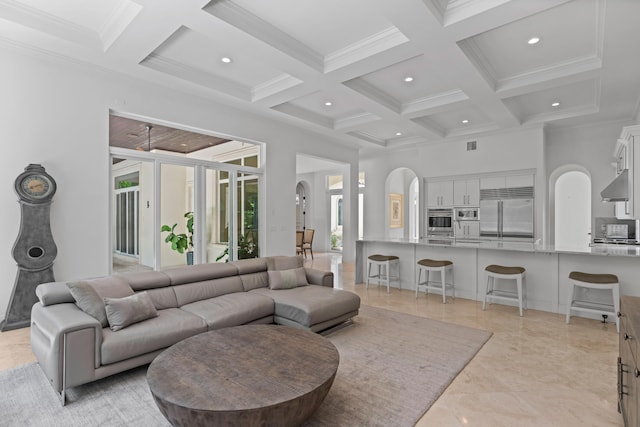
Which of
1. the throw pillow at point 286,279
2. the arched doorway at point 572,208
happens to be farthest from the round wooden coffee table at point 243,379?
the arched doorway at point 572,208

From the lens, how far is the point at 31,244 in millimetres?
3701

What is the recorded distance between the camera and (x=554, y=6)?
2902 millimetres

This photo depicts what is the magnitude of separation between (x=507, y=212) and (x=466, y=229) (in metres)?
0.90

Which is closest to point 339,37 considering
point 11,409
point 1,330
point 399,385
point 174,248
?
point 399,385

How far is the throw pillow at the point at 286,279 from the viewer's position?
413 centimetres

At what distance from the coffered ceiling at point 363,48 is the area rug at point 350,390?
3.09m

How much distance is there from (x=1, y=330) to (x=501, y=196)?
820cm

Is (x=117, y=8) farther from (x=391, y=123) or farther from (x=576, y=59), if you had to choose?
(x=576, y=59)

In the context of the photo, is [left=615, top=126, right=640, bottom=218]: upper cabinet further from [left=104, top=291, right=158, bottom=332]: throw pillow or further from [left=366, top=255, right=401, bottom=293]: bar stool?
[left=104, top=291, right=158, bottom=332]: throw pillow

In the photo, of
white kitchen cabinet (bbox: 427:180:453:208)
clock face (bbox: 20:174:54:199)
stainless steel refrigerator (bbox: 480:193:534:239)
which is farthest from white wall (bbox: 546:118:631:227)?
clock face (bbox: 20:174:54:199)

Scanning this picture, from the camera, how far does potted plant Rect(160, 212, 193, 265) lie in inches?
201

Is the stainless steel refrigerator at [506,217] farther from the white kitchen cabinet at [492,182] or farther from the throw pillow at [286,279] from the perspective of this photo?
the throw pillow at [286,279]

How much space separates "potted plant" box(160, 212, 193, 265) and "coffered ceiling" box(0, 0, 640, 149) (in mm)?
2024

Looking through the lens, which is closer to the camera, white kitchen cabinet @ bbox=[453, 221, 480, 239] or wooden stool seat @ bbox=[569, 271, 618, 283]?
wooden stool seat @ bbox=[569, 271, 618, 283]
